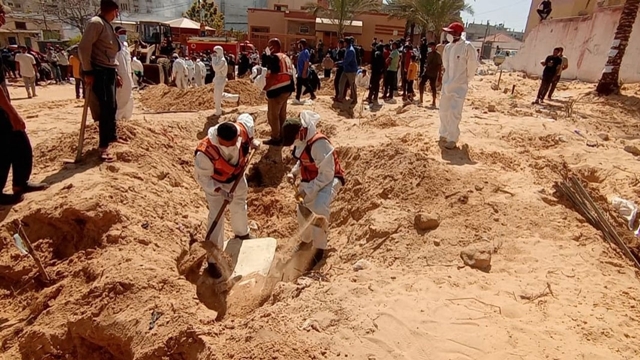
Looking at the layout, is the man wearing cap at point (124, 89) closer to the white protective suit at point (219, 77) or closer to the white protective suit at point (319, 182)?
the white protective suit at point (219, 77)

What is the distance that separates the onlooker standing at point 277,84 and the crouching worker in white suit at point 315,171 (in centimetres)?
262

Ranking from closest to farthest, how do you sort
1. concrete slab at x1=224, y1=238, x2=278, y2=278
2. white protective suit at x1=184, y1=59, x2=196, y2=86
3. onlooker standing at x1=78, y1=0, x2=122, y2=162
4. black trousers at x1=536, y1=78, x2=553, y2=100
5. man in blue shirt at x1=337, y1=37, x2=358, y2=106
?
concrete slab at x1=224, y1=238, x2=278, y2=278 → onlooker standing at x1=78, y1=0, x2=122, y2=162 → man in blue shirt at x1=337, y1=37, x2=358, y2=106 → black trousers at x1=536, y1=78, x2=553, y2=100 → white protective suit at x1=184, y1=59, x2=196, y2=86

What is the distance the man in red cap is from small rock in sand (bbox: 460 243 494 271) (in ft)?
8.07

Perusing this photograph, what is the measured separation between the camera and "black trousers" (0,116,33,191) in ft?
11.0


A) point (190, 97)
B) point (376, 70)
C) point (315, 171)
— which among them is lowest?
point (190, 97)

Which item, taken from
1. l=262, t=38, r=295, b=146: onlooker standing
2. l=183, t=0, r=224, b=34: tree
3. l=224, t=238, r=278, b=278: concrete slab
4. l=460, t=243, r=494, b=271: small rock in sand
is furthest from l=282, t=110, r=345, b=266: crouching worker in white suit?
l=183, t=0, r=224, b=34: tree

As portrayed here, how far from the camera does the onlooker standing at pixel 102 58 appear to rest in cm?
388

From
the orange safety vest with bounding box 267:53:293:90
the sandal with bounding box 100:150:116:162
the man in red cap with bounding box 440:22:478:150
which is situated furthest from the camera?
the orange safety vest with bounding box 267:53:293:90

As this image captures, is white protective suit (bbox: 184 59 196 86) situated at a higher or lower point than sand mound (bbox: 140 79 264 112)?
→ higher

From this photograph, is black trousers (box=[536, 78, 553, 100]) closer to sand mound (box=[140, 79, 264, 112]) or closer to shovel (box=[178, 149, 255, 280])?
sand mound (box=[140, 79, 264, 112])

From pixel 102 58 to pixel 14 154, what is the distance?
1.26 meters

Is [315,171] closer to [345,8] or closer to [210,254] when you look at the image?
[210,254]

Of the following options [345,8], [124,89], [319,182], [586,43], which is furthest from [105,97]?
[345,8]

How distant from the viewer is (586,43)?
1252 centimetres
